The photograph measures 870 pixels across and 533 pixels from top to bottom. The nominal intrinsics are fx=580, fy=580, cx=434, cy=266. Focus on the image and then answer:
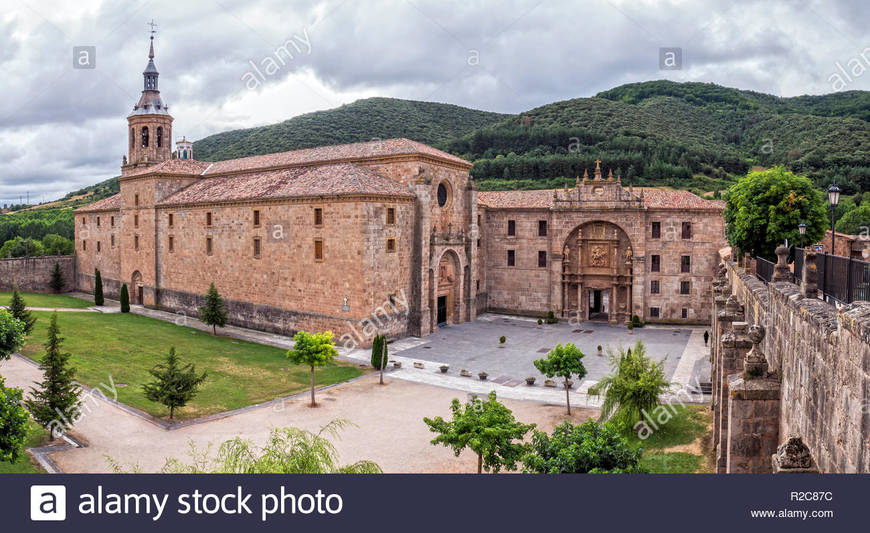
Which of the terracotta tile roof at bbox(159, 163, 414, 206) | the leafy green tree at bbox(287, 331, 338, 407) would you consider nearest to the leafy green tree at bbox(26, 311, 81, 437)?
the leafy green tree at bbox(287, 331, 338, 407)

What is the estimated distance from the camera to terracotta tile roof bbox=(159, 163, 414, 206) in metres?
32.9

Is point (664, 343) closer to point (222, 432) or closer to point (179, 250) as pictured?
point (222, 432)

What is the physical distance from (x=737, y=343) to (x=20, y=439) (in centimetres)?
1564

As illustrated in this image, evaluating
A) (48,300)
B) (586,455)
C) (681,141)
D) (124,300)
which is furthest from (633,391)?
(681,141)

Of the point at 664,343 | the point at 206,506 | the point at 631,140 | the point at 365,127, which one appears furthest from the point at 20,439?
the point at 365,127

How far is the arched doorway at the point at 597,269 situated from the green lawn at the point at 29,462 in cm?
3203

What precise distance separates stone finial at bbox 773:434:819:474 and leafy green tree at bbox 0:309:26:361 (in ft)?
61.0

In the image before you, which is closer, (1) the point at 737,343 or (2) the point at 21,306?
(1) the point at 737,343

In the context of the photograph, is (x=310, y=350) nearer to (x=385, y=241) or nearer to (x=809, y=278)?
(x=385, y=241)

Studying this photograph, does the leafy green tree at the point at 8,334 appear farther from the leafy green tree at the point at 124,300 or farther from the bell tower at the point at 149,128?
the bell tower at the point at 149,128

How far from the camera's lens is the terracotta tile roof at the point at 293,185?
1297 inches

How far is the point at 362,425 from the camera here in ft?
64.7

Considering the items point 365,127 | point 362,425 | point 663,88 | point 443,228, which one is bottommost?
point 362,425

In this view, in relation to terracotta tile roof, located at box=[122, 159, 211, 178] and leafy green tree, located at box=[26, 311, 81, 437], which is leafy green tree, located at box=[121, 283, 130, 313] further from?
leafy green tree, located at box=[26, 311, 81, 437]
